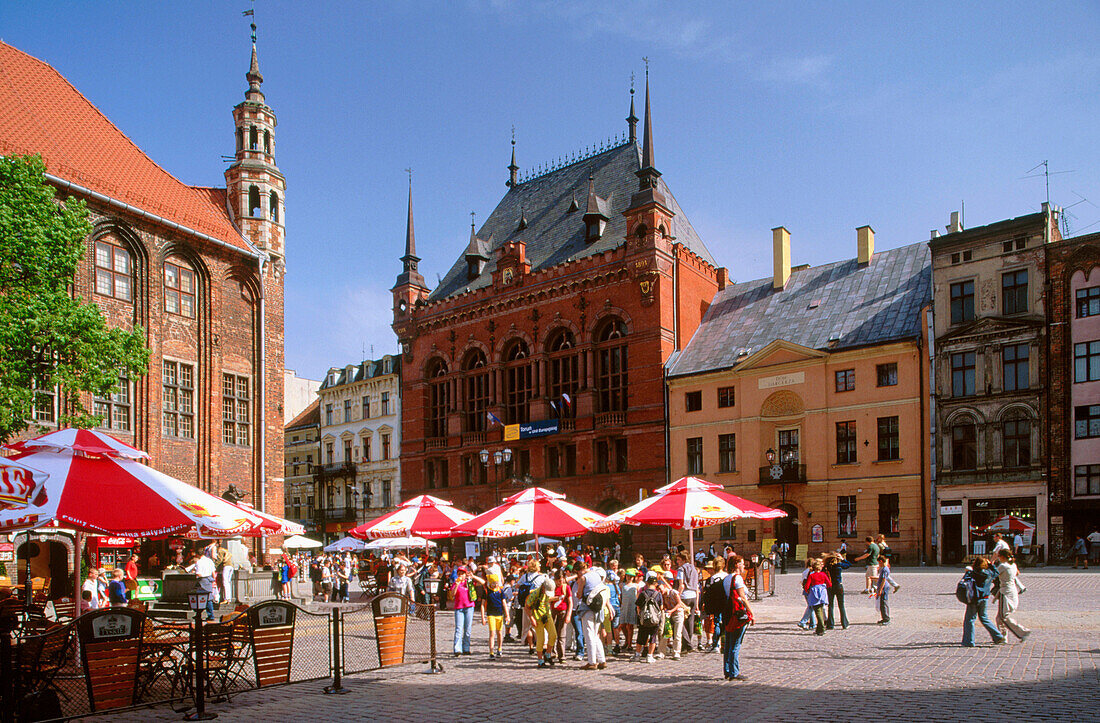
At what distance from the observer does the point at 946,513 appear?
36125 mm

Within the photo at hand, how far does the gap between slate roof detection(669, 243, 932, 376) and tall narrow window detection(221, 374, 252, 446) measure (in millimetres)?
20637

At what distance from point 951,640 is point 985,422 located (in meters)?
22.8

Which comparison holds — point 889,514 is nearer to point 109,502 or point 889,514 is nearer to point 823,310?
point 823,310

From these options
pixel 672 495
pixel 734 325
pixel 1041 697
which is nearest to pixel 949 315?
pixel 734 325

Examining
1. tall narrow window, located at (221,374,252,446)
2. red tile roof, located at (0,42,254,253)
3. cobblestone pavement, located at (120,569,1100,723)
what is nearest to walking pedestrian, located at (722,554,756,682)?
cobblestone pavement, located at (120,569,1100,723)

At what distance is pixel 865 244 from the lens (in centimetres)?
4453

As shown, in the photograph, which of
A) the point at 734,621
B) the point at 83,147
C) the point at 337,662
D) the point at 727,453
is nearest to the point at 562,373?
the point at 727,453

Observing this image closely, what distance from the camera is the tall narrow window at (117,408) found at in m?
28.5

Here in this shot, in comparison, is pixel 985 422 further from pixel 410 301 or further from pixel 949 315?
pixel 410 301

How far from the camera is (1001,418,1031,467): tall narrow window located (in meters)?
34.9

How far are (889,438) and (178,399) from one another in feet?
91.5

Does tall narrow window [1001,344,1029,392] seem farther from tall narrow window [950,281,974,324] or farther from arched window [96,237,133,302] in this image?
arched window [96,237,133,302]

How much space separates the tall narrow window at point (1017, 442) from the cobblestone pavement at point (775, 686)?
19258 mm

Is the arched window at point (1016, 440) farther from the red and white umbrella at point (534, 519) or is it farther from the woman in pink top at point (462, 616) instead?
the woman in pink top at point (462, 616)
